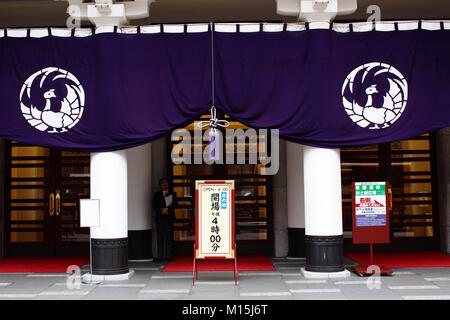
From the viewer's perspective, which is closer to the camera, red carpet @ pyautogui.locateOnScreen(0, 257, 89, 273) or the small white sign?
the small white sign

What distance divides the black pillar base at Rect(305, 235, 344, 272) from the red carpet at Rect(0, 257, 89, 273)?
19.2 feet

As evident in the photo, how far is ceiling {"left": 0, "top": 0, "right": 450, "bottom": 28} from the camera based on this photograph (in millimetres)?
12555

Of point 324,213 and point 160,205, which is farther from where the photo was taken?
point 160,205

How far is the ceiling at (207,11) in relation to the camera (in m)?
12.6

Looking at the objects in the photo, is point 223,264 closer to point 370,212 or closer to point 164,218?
point 164,218

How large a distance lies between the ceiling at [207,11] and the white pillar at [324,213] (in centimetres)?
422

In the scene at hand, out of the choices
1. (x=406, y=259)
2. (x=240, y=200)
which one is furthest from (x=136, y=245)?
(x=406, y=259)

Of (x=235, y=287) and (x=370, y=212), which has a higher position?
(x=370, y=212)

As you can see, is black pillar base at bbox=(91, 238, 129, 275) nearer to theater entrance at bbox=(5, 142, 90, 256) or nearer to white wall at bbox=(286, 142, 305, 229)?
theater entrance at bbox=(5, 142, 90, 256)

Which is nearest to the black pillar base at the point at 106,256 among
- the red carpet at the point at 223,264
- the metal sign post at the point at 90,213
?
the metal sign post at the point at 90,213

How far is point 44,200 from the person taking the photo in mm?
14531

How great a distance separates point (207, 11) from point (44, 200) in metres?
6.92

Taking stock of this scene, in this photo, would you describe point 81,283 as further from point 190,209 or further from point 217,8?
point 217,8

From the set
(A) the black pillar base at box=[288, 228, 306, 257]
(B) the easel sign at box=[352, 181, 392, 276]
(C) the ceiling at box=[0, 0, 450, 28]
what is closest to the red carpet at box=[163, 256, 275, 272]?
(A) the black pillar base at box=[288, 228, 306, 257]
